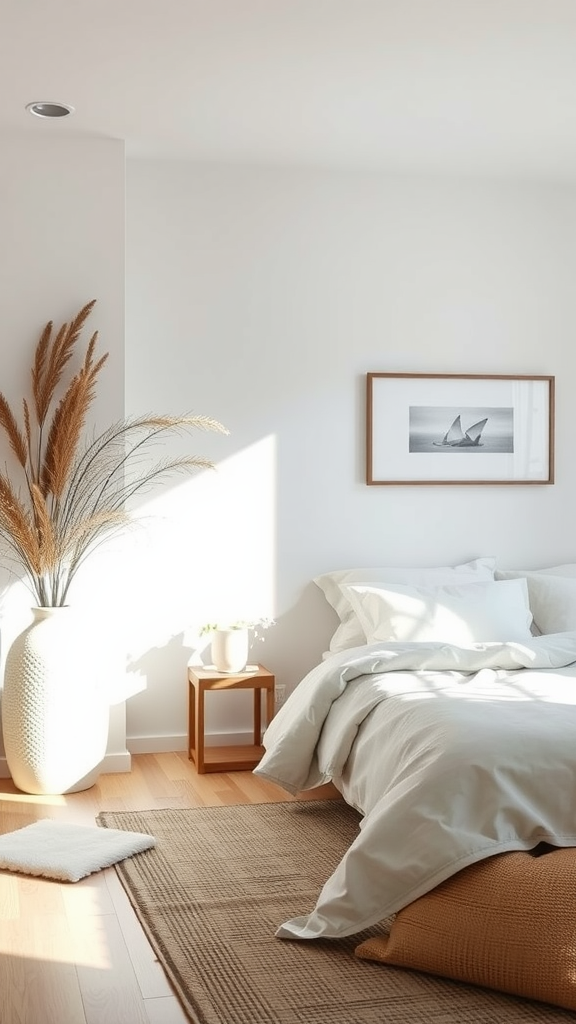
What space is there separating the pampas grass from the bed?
3.53 feet

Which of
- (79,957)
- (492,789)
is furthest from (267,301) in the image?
(79,957)

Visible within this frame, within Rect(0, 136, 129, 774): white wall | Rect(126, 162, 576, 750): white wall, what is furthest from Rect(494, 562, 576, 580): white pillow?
Rect(0, 136, 129, 774): white wall

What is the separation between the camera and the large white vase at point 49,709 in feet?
14.1

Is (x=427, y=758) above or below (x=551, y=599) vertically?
below

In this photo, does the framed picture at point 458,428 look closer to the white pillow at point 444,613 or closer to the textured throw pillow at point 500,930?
the white pillow at point 444,613

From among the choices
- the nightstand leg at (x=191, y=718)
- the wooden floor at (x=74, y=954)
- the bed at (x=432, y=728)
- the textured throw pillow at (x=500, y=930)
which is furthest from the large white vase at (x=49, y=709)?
the textured throw pillow at (x=500, y=930)

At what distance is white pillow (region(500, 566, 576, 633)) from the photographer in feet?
15.9

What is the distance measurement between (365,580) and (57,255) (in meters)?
1.96

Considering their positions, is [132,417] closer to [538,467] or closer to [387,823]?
[538,467]

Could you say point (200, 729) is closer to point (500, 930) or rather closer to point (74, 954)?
point (74, 954)

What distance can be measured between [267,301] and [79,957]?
312cm

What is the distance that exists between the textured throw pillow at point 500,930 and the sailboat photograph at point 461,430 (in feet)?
8.86

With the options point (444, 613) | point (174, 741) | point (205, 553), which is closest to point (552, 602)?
point (444, 613)

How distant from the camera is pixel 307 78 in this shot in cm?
388
